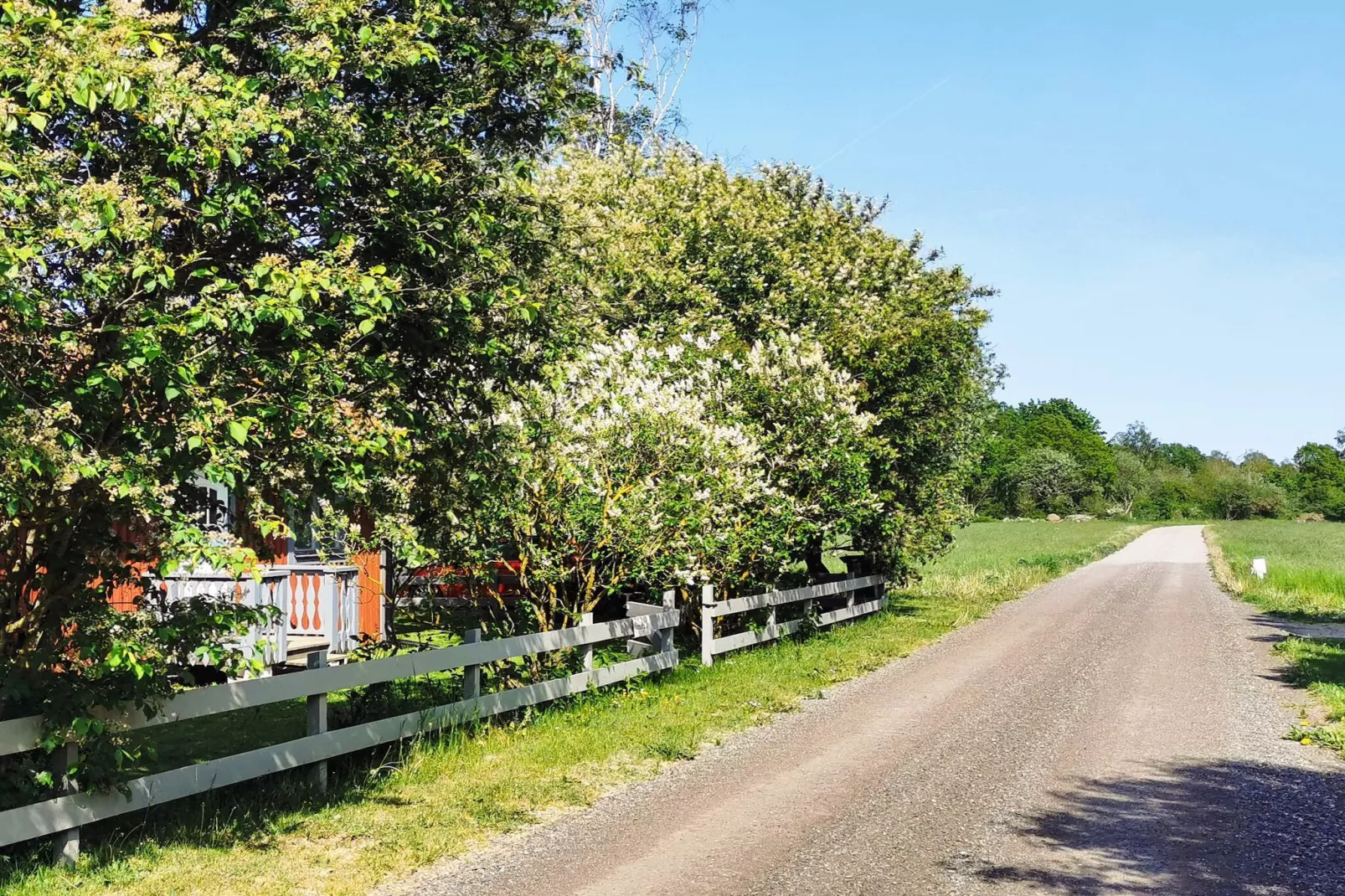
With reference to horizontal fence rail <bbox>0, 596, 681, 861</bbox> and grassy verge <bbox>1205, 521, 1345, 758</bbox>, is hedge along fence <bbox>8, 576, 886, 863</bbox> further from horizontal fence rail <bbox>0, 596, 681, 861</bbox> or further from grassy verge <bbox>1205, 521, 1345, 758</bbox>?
grassy verge <bbox>1205, 521, 1345, 758</bbox>

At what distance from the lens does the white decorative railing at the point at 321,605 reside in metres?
16.2

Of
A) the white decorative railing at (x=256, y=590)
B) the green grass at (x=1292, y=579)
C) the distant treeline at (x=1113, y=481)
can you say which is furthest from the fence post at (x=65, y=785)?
the distant treeline at (x=1113, y=481)

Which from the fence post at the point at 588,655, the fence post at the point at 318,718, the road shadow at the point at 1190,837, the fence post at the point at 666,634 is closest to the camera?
the road shadow at the point at 1190,837

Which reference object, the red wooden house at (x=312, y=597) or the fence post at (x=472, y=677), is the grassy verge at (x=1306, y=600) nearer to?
the fence post at (x=472, y=677)

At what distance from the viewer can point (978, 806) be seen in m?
7.61

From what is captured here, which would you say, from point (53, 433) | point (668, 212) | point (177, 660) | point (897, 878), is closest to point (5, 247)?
point (53, 433)

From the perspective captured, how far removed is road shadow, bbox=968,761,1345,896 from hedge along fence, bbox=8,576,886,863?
181 inches

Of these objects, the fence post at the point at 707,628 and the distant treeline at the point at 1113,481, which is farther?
the distant treeline at the point at 1113,481

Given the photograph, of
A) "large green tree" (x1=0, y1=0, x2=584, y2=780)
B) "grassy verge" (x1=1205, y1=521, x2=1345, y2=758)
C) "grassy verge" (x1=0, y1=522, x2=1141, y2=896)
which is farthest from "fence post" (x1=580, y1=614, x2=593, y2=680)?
"grassy verge" (x1=1205, y1=521, x2=1345, y2=758)

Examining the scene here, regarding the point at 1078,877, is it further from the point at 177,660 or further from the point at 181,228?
the point at 181,228

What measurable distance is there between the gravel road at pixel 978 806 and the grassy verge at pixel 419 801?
371 mm

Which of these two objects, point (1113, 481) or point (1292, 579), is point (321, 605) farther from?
point (1113, 481)

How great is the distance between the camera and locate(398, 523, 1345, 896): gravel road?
6.09 meters

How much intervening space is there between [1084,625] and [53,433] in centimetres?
1881
